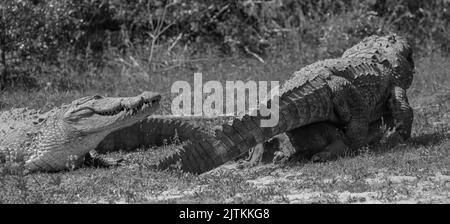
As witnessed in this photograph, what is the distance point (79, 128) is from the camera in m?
8.36

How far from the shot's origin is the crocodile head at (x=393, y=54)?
9.78 metres

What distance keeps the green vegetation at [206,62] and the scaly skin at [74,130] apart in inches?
10.6

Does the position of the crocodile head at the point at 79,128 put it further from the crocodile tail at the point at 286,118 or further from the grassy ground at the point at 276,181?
the crocodile tail at the point at 286,118

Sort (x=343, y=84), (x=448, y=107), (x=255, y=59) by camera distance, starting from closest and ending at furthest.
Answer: (x=343, y=84), (x=448, y=107), (x=255, y=59)

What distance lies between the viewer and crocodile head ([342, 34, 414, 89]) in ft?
32.1

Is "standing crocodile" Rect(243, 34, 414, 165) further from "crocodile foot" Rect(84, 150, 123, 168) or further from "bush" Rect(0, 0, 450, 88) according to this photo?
"bush" Rect(0, 0, 450, 88)

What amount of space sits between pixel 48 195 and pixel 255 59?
8312 millimetres

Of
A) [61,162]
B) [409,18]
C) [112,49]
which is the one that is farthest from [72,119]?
[409,18]

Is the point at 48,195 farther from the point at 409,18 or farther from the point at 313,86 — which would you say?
the point at 409,18

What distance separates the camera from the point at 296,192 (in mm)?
6852

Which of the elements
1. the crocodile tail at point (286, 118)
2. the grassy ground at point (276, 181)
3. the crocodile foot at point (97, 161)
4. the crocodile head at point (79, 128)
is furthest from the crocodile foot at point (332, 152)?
the crocodile foot at point (97, 161)

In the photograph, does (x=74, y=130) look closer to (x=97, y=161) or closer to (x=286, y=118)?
(x=97, y=161)

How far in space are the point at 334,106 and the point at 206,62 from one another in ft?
19.8

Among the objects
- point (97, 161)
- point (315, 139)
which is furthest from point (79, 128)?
point (315, 139)
